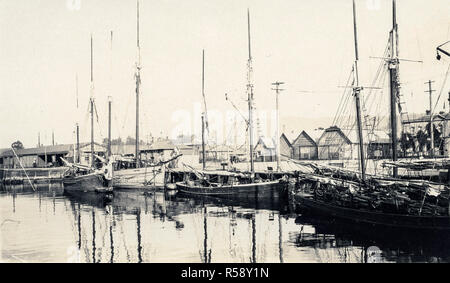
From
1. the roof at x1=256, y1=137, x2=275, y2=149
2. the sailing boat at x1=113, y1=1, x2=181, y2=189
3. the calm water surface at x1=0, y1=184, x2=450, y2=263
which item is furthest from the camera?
the roof at x1=256, y1=137, x2=275, y2=149

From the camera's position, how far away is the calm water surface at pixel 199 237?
A: 21.3m

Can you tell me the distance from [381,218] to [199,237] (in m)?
11.8

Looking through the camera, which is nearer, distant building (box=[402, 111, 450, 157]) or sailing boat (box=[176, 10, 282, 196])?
sailing boat (box=[176, 10, 282, 196])

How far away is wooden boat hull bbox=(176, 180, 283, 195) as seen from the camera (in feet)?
143

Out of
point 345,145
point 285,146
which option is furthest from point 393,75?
point 285,146

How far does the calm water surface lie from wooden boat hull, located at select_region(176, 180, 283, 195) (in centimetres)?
264

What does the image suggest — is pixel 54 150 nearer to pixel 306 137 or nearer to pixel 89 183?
pixel 89 183

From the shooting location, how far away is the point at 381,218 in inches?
1081

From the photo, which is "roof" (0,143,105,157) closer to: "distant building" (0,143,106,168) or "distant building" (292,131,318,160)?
"distant building" (0,143,106,168)

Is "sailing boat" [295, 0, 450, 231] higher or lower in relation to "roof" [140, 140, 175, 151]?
lower

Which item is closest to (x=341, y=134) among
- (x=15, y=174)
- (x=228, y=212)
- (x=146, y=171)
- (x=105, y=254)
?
(x=146, y=171)

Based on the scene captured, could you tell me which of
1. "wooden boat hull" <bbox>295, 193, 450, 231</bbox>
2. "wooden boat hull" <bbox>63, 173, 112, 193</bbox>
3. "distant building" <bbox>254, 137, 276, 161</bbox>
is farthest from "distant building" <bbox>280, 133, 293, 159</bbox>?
"wooden boat hull" <bbox>295, 193, 450, 231</bbox>

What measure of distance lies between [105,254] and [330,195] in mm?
19876
